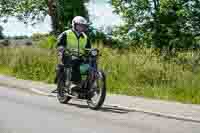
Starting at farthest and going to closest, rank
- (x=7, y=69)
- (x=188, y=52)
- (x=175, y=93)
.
→ (x=7, y=69) < (x=188, y=52) < (x=175, y=93)

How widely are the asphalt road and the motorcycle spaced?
206 millimetres

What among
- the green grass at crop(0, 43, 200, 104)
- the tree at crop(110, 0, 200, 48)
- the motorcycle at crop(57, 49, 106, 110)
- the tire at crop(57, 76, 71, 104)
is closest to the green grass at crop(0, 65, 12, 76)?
the green grass at crop(0, 43, 200, 104)

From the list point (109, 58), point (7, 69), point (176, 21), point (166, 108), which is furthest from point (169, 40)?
point (166, 108)

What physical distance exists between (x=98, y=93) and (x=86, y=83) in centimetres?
48

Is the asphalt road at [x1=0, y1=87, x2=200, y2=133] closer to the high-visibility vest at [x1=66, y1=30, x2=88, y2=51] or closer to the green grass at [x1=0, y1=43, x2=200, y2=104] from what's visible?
the high-visibility vest at [x1=66, y1=30, x2=88, y2=51]

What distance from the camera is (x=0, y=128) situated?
428 inches

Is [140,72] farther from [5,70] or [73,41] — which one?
[5,70]

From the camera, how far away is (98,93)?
1373 cm

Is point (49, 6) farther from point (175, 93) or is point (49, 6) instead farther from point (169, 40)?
point (175, 93)

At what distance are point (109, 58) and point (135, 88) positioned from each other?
174 inches

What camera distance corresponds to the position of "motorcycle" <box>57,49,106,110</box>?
13.6m

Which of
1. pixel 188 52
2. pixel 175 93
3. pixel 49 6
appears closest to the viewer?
pixel 175 93

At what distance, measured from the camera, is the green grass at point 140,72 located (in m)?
15.7

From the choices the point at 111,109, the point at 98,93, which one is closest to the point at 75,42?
the point at 98,93
